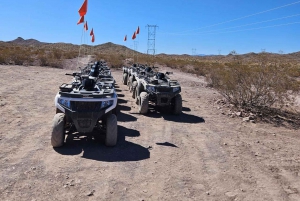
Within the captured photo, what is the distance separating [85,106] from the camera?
5.57 m

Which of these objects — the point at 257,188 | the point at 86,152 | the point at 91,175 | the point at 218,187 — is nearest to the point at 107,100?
the point at 86,152

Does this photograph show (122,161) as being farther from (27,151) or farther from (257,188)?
(257,188)

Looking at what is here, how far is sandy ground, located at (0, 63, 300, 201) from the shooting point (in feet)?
13.5

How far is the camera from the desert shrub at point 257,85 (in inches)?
367

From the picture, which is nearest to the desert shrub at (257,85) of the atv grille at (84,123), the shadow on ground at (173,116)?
the shadow on ground at (173,116)

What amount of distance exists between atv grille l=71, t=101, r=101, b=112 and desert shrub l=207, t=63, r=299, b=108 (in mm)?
6296

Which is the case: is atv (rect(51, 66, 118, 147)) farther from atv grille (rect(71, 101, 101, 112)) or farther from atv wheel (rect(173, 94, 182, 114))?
atv wheel (rect(173, 94, 182, 114))

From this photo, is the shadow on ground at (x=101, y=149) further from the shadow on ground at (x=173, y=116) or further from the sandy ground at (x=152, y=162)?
the shadow on ground at (x=173, y=116)

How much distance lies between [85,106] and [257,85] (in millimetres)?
6627

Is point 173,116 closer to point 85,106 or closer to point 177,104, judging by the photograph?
point 177,104

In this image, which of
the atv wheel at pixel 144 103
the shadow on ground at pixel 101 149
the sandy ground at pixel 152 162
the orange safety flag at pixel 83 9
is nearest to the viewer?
the sandy ground at pixel 152 162

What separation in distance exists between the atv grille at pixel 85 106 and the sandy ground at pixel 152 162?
30.5 inches

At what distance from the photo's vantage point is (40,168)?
462 centimetres

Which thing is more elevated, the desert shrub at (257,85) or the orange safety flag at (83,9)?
the orange safety flag at (83,9)
